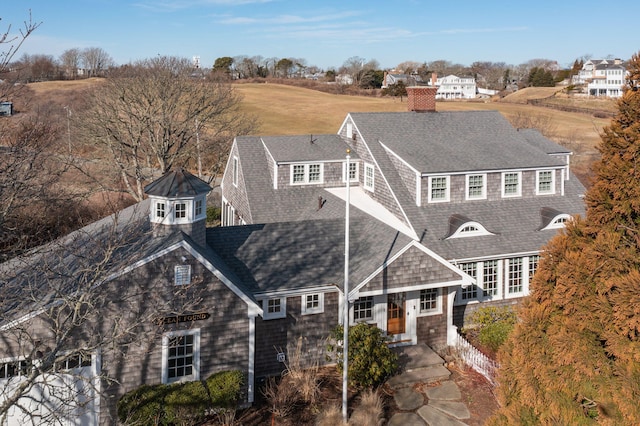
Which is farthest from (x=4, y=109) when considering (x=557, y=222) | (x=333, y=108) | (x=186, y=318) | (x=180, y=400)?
(x=333, y=108)

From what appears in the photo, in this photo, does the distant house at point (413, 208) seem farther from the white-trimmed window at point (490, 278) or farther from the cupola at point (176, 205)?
the cupola at point (176, 205)

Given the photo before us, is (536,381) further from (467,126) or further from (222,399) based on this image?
(467,126)

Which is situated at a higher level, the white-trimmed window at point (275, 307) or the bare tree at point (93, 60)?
the bare tree at point (93, 60)

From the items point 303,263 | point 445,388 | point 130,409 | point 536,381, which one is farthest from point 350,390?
point 536,381

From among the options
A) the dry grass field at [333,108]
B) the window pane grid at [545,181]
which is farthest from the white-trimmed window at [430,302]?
the dry grass field at [333,108]

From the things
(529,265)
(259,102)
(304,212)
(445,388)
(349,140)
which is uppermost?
(259,102)

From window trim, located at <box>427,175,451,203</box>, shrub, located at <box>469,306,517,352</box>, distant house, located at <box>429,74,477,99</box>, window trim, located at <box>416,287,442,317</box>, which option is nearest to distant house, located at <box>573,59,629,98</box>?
distant house, located at <box>429,74,477,99</box>

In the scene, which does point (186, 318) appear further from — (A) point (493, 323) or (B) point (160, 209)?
(A) point (493, 323)
